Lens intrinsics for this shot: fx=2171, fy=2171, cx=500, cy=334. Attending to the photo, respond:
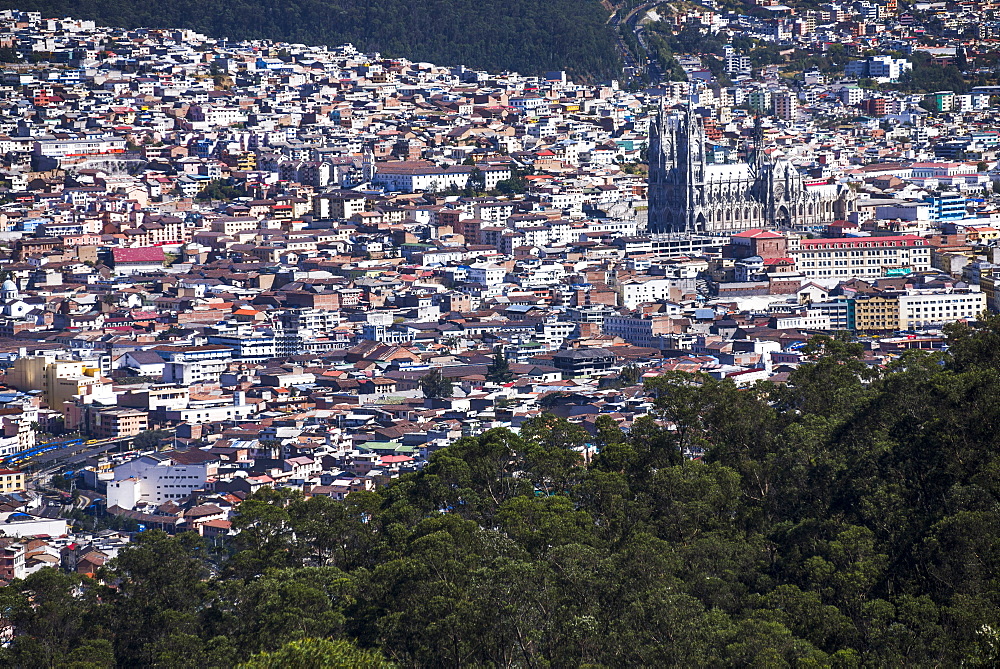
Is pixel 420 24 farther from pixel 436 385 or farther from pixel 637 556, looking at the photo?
pixel 637 556

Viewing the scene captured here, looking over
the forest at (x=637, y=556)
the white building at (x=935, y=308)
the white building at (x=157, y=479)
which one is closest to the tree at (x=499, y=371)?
the white building at (x=157, y=479)

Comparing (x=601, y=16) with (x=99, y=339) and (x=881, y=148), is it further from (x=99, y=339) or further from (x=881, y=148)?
(x=99, y=339)

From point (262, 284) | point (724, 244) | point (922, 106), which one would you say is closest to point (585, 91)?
point (922, 106)

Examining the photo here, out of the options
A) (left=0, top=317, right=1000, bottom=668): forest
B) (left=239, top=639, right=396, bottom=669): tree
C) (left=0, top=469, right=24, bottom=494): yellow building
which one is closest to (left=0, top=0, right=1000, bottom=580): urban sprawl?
(left=0, top=469, right=24, bottom=494): yellow building

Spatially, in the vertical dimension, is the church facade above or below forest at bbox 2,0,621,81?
below

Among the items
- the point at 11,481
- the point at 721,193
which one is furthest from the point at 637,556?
the point at 721,193

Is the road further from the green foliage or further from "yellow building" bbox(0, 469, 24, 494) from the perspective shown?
"yellow building" bbox(0, 469, 24, 494)

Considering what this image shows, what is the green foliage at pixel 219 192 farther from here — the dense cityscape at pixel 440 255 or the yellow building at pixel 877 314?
the yellow building at pixel 877 314
